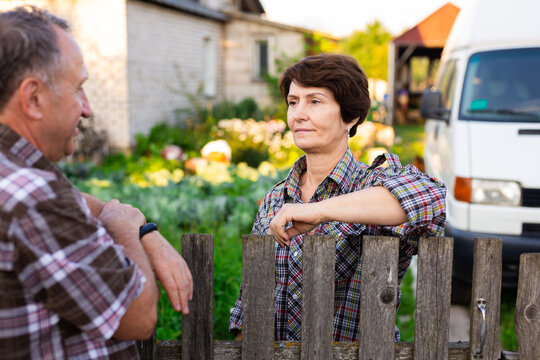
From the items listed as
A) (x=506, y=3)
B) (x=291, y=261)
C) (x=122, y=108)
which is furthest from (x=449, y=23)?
(x=291, y=261)

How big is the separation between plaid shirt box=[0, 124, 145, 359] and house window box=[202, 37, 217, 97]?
601 inches

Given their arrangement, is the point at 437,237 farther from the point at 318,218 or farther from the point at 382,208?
the point at 318,218

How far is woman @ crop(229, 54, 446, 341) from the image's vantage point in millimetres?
1594

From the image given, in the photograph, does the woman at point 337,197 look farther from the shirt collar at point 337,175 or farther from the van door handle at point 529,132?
the van door handle at point 529,132

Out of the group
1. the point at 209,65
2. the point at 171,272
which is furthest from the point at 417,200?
the point at 209,65

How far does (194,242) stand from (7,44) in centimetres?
82

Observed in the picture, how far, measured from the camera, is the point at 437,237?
1.67 metres

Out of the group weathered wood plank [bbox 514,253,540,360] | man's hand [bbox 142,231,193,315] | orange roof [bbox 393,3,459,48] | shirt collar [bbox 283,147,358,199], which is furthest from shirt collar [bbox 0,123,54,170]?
orange roof [bbox 393,3,459,48]

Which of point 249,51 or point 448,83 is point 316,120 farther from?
point 249,51

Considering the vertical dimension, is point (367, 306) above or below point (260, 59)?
below

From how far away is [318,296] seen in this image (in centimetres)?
168

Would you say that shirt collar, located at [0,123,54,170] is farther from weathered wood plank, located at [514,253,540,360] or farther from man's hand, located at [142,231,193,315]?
weathered wood plank, located at [514,253,540,360]

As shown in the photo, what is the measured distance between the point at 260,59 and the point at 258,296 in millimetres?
16170

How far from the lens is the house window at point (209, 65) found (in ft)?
53.2
